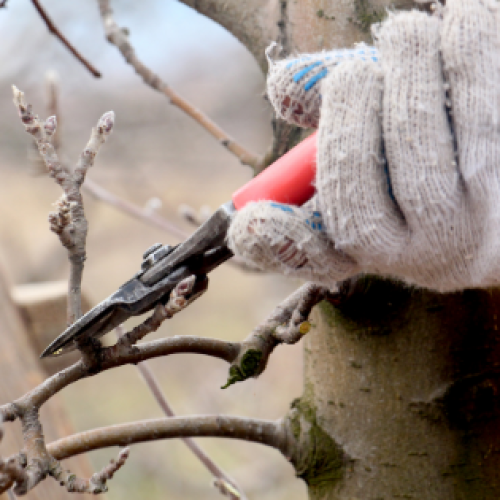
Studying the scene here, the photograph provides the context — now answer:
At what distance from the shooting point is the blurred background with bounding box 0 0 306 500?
3.41 m

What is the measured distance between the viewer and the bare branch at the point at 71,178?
0.54 m

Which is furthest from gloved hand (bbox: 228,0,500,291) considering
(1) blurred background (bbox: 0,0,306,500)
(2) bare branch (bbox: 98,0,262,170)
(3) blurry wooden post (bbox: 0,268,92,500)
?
(1) blurred background (bbox: 0,0,306,500)

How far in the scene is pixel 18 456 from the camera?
0.51 m

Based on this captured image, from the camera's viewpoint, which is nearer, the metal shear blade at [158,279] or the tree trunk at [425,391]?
the metal shear blade at [158,279]

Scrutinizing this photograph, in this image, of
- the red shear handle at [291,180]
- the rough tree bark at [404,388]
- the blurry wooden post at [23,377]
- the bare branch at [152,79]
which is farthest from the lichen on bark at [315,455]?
the blurry wooden post at [23,377]

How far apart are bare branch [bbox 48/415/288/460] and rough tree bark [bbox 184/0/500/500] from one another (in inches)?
2.4

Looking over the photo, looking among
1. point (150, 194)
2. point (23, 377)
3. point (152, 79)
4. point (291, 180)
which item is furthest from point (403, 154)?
point (150, 194)

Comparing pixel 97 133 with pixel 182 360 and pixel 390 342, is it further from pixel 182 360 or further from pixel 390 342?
pixel 182 360

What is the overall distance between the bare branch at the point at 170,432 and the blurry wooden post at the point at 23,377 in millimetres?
574

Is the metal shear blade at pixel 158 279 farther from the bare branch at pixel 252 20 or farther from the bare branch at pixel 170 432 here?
the bare branch at pixel 252 20

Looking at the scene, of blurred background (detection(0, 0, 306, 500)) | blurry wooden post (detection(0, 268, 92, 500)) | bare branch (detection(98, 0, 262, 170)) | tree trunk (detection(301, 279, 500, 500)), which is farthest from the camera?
blurred background (detection(0, 0, 306, 500))

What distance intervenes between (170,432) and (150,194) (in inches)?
126

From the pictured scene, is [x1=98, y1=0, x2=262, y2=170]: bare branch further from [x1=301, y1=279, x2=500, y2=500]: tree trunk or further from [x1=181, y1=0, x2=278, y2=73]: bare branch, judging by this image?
[x1=301, y1=279, x2=500, y2=500]: tree trunk

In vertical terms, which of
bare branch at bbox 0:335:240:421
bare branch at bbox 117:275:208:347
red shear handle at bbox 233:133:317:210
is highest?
red shear handle at bbox 233:133:317:210
